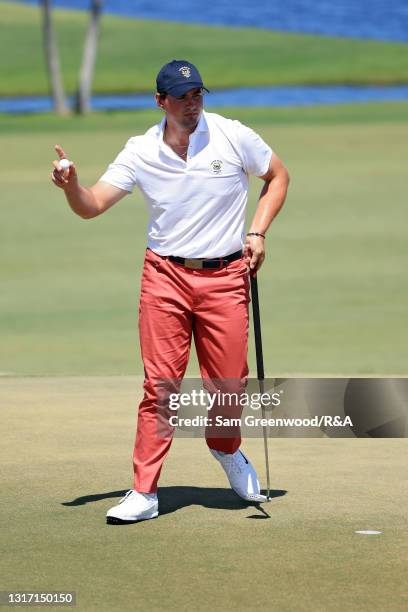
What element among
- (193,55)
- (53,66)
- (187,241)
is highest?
(193,55)

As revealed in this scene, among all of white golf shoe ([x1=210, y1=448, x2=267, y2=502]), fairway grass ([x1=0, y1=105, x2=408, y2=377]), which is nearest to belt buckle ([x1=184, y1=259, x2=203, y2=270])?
white golf shoe ([x1=210, y1=448, x2=267, y2=502])

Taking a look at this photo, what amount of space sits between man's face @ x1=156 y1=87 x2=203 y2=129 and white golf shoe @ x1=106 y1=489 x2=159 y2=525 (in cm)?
173

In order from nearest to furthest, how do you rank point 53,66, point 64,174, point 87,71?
point 64,174 < point 87,71 < point 53,66

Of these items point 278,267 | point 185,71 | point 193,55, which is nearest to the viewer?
point 185,71

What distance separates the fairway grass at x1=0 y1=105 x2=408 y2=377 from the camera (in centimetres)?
1391

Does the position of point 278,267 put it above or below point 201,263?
below

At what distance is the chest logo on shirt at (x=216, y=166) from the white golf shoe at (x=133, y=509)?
1.53 metres

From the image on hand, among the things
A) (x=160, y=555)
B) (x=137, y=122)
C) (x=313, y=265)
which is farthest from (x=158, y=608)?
(x=137, y=122)

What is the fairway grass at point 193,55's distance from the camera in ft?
240

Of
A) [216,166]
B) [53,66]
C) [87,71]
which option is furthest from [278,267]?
[53,66]

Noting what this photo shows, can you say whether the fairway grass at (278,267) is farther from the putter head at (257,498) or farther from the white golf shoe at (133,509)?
the white golf shoe at (133,509)

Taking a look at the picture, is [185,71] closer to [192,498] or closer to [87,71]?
[192,498]

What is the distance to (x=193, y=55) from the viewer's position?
3187 inches

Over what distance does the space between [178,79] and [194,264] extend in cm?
85
